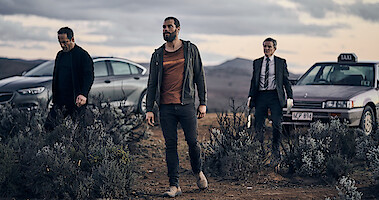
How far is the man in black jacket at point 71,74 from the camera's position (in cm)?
695

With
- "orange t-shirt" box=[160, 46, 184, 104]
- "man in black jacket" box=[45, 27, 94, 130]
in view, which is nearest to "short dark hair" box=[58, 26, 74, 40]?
"man in black jacket" box=[45, 27, 94, 130]

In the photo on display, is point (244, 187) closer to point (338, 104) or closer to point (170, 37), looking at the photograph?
point (170, 37)

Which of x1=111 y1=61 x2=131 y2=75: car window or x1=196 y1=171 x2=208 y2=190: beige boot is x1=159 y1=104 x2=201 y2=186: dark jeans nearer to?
x1=196 y1=171 x2=208 y2=190: beige boot

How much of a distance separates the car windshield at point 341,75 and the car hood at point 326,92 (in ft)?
1.10

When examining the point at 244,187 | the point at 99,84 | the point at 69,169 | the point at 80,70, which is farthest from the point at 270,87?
the point at 99,84

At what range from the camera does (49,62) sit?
1319 centimetres

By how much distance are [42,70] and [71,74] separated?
5.98m

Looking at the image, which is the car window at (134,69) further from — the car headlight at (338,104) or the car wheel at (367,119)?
the car wheel at (367,119)

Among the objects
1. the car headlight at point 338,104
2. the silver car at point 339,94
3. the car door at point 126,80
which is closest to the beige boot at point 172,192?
the silver car at point 339,94

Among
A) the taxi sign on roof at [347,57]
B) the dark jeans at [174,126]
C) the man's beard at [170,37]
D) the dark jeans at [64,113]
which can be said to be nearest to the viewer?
the man's beard at [170,37]

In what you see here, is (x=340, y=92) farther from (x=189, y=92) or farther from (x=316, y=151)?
(x=189, y=92)

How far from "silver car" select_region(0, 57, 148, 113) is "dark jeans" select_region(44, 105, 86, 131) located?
3.08m

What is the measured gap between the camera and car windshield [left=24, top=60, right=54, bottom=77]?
12.4 metres

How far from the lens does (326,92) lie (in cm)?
1037
